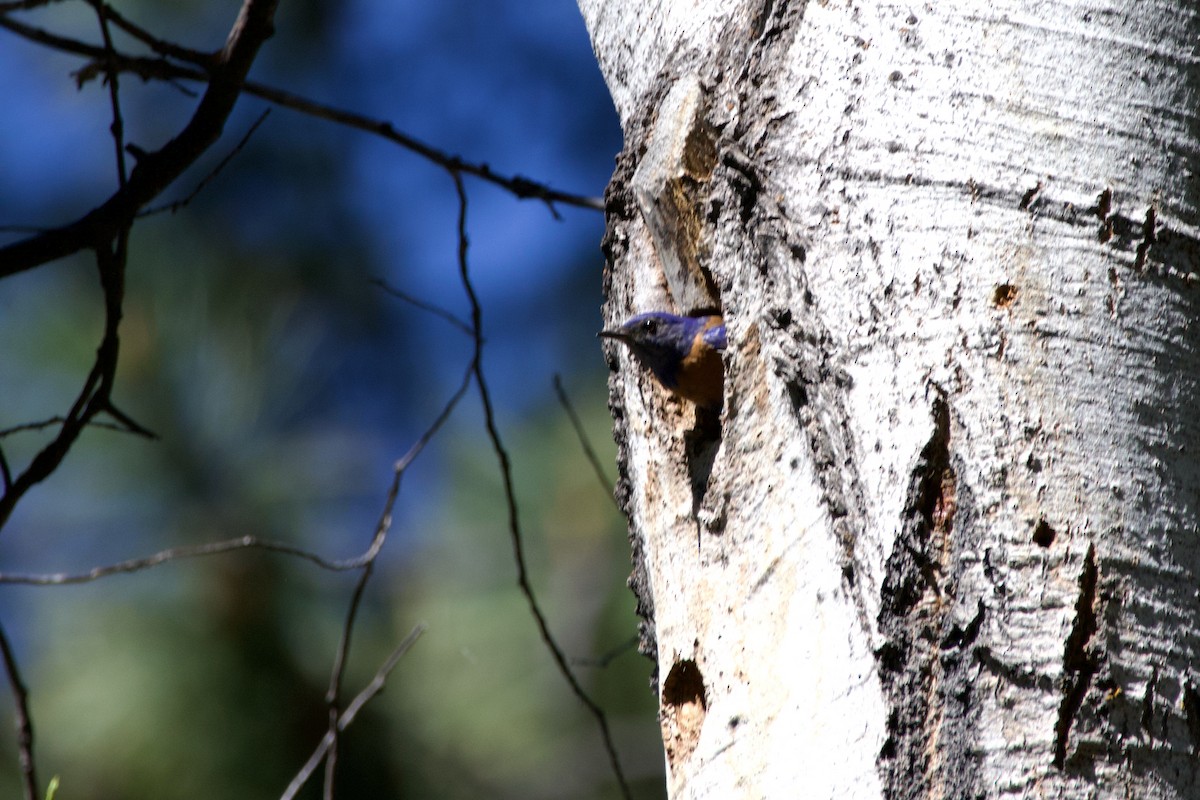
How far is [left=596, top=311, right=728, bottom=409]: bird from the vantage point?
2.06m

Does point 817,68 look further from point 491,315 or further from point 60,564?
point 491,315

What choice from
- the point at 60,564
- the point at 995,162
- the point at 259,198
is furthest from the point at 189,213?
the point at 995,162

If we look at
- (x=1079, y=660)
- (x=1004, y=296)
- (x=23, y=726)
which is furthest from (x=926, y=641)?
(x=23, y=726)

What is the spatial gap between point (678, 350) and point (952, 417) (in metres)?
0.91

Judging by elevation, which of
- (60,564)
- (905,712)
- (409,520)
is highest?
(409,520)

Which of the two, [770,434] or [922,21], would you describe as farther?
[770,434]

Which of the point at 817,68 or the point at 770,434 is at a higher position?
the point at 817,68

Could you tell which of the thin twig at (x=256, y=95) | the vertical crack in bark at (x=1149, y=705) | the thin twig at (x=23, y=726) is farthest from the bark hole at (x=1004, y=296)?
the thin twig at (x=23, y=726)

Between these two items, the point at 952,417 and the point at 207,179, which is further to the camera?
the point at 207,179

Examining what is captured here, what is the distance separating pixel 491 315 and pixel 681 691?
4.95 meters

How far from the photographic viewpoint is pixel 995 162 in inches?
55.4

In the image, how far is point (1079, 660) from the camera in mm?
1188

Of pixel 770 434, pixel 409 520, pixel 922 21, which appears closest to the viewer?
pixel 922 21

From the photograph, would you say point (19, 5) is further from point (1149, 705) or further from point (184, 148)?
point (1149, 705)
